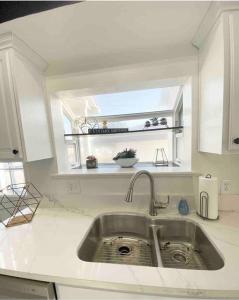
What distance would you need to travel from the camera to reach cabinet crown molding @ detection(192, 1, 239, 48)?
767 mm

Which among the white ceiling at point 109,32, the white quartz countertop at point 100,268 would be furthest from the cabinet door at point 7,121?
the white quartz countertop at point 100,268

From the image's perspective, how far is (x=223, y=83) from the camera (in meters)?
0.82

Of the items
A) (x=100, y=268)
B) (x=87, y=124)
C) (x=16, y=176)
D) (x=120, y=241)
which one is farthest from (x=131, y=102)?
(x=16, y=176)

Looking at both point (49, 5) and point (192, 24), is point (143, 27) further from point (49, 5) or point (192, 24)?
point (49, 5)

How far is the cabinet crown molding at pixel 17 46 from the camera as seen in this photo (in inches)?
38.8

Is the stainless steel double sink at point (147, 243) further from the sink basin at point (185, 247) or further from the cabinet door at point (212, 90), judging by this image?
the cabinet door at point (212, 90)

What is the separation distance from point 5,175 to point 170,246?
6.27 feet

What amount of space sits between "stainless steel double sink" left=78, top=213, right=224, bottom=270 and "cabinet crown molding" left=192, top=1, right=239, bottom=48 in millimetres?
1215

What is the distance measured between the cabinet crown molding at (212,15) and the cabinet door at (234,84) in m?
0.04

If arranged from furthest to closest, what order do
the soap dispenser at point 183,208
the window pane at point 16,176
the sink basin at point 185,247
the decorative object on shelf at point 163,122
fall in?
1. the window pane at point 16,176
2. the decorative object on shelf at point 163,122
3. the soap dispenser at point 183,208
4. the sink basin at point 185,247

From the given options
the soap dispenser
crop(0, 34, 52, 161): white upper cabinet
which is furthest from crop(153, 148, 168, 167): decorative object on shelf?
crop(0, 34, 52, 161): white upper cabinet

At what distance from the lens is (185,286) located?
24.4 inches

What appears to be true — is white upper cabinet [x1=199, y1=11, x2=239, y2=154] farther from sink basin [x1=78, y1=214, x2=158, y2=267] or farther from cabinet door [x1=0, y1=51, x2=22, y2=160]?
cabinet door [x1=0, y1=51, x2=22, y2=160]

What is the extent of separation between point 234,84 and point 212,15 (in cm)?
39
